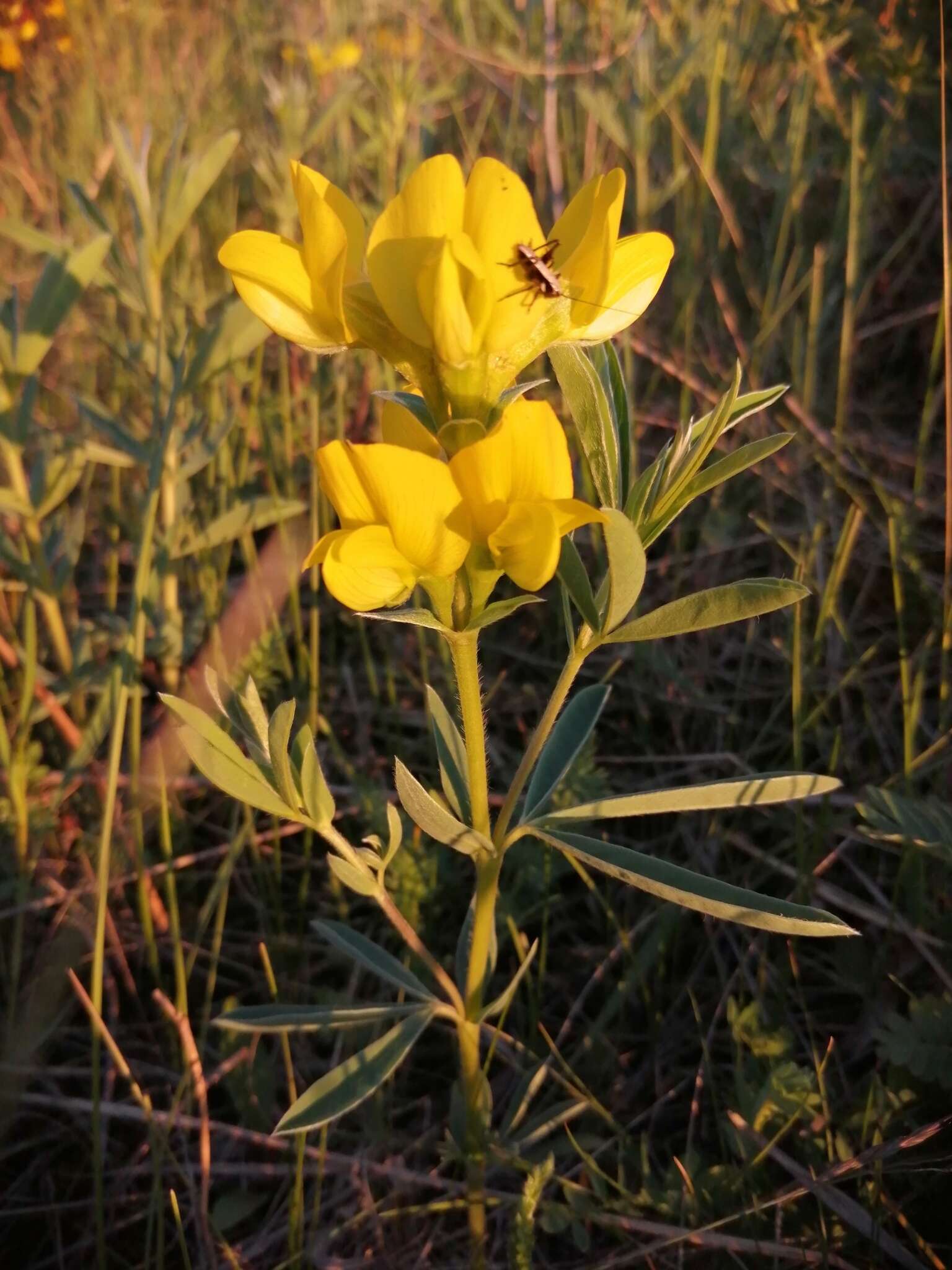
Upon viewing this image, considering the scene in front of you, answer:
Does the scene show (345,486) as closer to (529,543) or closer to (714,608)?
(529,543)

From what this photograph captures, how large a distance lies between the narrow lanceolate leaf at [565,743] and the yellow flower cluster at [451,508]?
1.07 feet

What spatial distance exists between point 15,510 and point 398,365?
0.98m

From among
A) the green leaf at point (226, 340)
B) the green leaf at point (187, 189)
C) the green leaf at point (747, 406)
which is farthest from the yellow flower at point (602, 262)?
the green leaf at point (187, 189)

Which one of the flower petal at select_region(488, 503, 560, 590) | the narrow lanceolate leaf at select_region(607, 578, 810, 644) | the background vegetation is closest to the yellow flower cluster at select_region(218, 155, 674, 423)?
the flower petal at select_region(488, 503, 560, 590)

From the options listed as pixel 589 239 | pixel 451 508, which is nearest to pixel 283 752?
pixel 451 508

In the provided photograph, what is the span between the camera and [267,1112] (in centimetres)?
129

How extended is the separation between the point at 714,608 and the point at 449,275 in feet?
1.04

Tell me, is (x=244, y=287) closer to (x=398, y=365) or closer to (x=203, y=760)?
(x=398, y=365)

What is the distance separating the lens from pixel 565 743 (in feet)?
3.40

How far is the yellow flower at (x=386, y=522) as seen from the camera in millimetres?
666

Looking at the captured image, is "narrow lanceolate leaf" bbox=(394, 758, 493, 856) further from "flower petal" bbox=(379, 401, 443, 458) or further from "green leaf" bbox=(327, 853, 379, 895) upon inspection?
"flower petal" bbox=(379, 401, 443, 458)

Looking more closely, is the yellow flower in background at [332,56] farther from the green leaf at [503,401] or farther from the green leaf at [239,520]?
the green leaf at [503,401]

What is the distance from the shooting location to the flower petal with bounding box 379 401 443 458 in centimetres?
76

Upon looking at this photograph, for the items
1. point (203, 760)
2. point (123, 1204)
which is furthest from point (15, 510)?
point (123, 1204)
